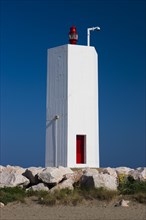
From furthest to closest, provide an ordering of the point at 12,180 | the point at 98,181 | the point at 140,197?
the point at 12,180 < the point at 98,181 < the point at 140,197

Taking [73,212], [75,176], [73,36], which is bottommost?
[73,212]

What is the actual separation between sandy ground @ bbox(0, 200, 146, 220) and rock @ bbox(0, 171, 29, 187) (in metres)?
1.81

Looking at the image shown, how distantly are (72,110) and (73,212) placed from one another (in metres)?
7.76

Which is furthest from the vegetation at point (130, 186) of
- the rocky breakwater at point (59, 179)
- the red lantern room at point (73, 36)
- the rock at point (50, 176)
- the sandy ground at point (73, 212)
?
the red lantern room at point (73, 36)

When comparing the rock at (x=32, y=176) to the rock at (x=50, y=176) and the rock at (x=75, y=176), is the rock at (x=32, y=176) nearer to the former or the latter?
the rock at (x=50, y=176)

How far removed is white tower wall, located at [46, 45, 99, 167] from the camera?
17.4m

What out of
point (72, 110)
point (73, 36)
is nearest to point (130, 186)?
point (72, 110)

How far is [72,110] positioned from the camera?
57.3ft

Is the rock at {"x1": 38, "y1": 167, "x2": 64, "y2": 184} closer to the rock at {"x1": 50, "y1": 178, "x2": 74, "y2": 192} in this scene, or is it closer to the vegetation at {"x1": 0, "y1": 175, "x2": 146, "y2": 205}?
the rock at {"x1": 50, "y1": 178, "x2": 74, "y2": 192}

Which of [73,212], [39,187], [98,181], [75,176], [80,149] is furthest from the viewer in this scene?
[80,149]

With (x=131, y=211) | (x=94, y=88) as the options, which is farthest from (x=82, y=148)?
(x=131, y=211)

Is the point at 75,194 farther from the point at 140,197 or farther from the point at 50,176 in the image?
the point at 140,197

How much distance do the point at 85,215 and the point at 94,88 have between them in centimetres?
930

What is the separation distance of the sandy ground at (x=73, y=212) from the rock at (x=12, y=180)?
71.4 inches
